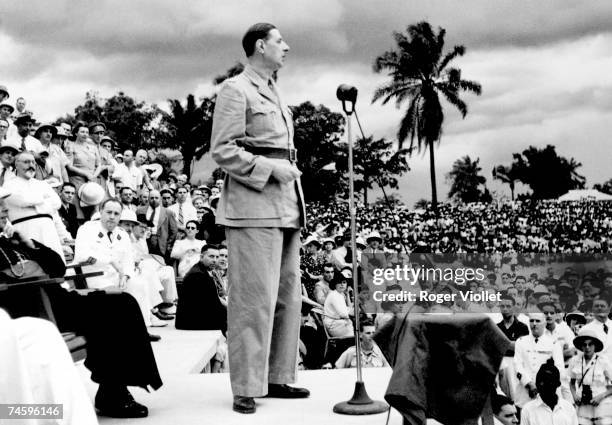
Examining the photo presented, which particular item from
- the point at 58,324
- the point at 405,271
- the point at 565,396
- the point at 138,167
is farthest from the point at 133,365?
the point at 138,167

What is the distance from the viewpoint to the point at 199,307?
889 cm

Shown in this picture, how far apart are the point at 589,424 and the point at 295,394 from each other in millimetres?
3787

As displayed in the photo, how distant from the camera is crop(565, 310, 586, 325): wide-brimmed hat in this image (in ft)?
27.9

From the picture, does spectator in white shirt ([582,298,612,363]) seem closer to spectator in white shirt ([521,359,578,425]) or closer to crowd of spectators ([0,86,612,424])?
crowd of spectators ([0,86,612,424])

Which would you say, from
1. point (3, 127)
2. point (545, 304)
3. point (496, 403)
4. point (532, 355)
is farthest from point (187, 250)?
point (496, 403)

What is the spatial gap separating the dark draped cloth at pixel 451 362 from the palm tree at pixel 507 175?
120949mm

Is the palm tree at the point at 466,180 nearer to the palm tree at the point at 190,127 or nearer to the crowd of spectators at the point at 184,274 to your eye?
the palm tree at the point at 190,127

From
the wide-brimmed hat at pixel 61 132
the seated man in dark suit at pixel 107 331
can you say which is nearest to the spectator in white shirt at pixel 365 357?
the seated man in dark suit at pixel 107 331

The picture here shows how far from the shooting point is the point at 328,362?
10.0 m

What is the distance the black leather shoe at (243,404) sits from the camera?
3.95 meters

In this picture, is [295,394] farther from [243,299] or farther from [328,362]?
[328,362]

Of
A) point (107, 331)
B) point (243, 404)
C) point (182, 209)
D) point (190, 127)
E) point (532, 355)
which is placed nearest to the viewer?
point (107, 331)

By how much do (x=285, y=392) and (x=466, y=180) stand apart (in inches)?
5190

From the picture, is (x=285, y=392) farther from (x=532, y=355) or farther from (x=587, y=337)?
(x=587, y=337)
